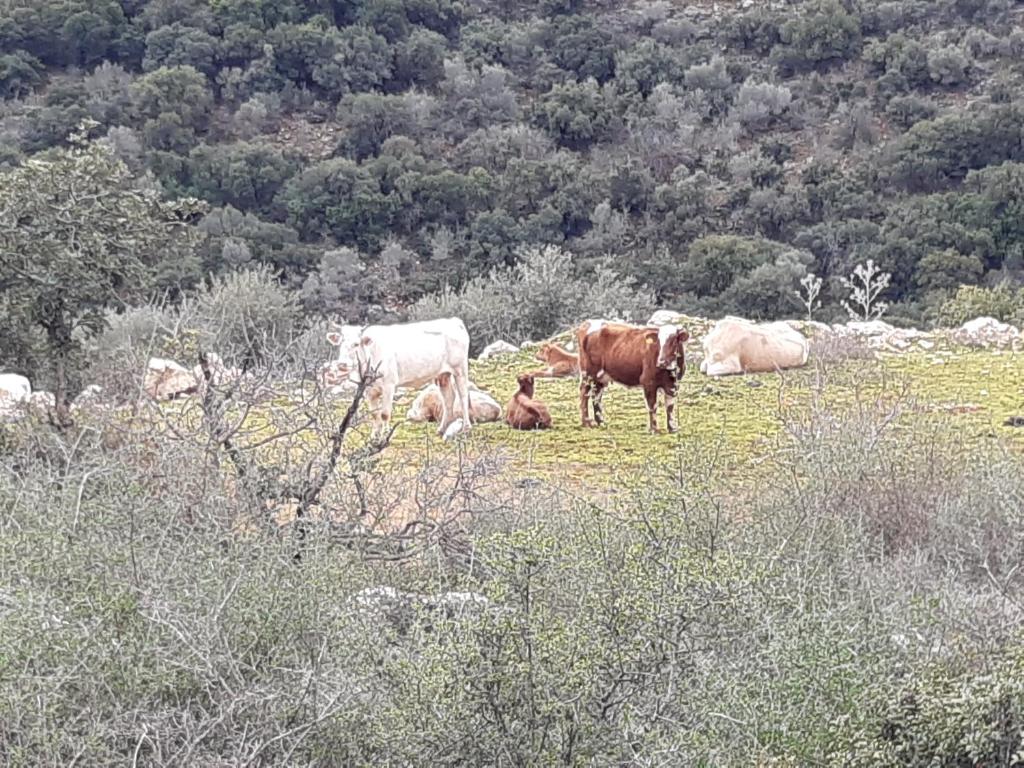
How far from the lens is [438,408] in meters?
10.6

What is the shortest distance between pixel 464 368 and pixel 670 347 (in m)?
1.65

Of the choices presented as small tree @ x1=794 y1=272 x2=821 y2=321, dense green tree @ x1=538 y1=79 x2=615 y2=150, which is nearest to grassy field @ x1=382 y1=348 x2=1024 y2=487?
small tree @ x1=794 y1=272 x2=821 y2=321

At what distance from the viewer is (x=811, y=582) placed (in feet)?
15.2

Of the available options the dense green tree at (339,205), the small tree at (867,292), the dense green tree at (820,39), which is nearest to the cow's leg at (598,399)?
the small tree at (867,292)

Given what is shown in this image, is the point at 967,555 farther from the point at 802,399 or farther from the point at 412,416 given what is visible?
the point at 412,416

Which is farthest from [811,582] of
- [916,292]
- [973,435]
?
[916,292]

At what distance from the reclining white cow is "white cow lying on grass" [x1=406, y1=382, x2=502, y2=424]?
0.34 metres

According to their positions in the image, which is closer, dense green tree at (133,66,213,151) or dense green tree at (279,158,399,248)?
dense green tree at (279,158,399,248)

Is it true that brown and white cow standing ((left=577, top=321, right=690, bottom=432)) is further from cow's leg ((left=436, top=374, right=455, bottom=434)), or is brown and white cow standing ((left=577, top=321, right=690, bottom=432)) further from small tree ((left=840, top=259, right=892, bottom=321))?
small tree ((left=840, top=259, right=892, bottom=321))

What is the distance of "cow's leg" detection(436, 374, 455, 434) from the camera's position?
396 inches

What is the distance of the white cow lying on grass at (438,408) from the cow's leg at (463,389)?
423 mm

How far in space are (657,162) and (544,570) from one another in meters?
36.3

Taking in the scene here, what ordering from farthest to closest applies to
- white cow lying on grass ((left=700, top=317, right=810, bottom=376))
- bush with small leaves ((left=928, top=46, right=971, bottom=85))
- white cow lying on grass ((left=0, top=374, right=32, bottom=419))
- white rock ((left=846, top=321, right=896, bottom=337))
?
1. bush with small leaves ((left=928, top=46, right=971, bottom=85))
2. white rock ((left=846, top=321, right=896, bottom=337))
3. white cow lying on grass ((left=700, top=317, right=810, bottom=376))
4. white cow lying on grass ((left=0, top=374, right=32, bottom=419))

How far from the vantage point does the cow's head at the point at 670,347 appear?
31.4 feet
